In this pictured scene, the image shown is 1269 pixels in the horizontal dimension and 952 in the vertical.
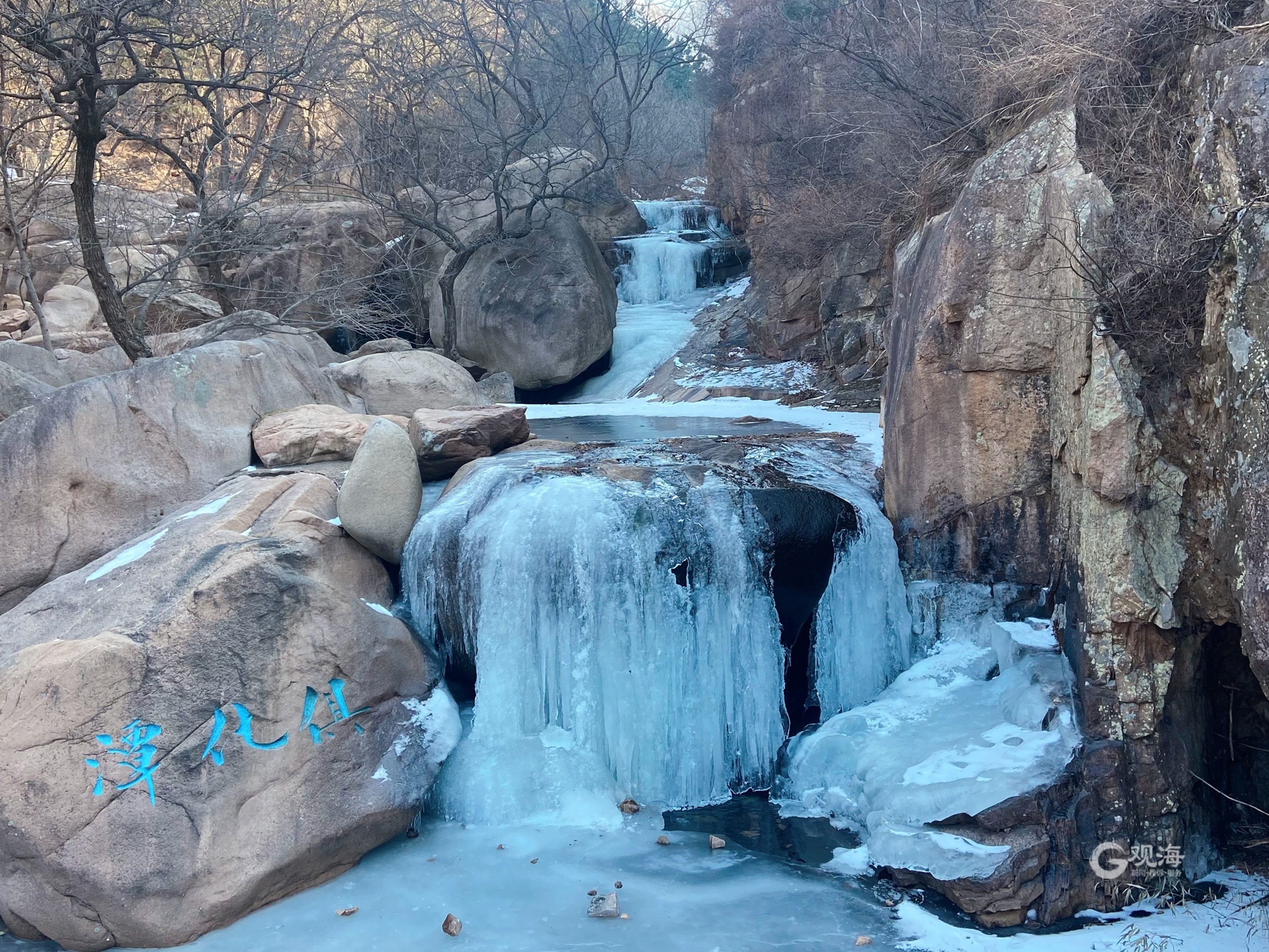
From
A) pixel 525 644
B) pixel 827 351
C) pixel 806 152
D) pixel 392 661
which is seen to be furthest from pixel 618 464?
pixel 806 152

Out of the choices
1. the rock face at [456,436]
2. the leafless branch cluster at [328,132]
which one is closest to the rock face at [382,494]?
the rock face at [456,436]

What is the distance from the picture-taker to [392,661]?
5051 mm

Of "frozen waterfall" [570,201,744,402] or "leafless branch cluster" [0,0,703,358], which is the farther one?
"frozen waterfall" [570,201,744,402]

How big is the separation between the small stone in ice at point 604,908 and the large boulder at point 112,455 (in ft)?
11.6

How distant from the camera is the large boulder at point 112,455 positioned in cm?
578

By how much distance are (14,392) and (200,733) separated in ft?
12.0

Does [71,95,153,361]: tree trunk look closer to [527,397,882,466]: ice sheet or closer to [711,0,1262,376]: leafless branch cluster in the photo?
[527,397,882,466]: ice sheet

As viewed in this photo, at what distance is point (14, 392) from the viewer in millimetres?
6727

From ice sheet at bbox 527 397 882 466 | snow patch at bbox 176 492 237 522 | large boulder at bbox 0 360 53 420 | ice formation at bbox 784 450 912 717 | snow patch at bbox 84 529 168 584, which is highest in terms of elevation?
large boulder at bbox 0 360 53 420

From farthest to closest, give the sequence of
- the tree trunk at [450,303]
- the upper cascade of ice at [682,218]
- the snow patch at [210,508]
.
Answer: the upper cascade of ice at [682,218] → the tree trunk at [450,303] → the snow patch at [210,508]

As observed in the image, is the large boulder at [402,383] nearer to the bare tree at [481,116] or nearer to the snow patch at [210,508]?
the snow patch at [210,508]

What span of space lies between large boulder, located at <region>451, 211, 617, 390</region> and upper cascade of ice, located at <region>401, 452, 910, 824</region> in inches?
273

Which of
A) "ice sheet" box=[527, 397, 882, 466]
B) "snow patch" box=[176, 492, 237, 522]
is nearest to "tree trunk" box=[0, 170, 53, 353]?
"snow patch" box=[176, 492, 237, 522]

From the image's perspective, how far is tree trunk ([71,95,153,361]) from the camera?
7.04 m
